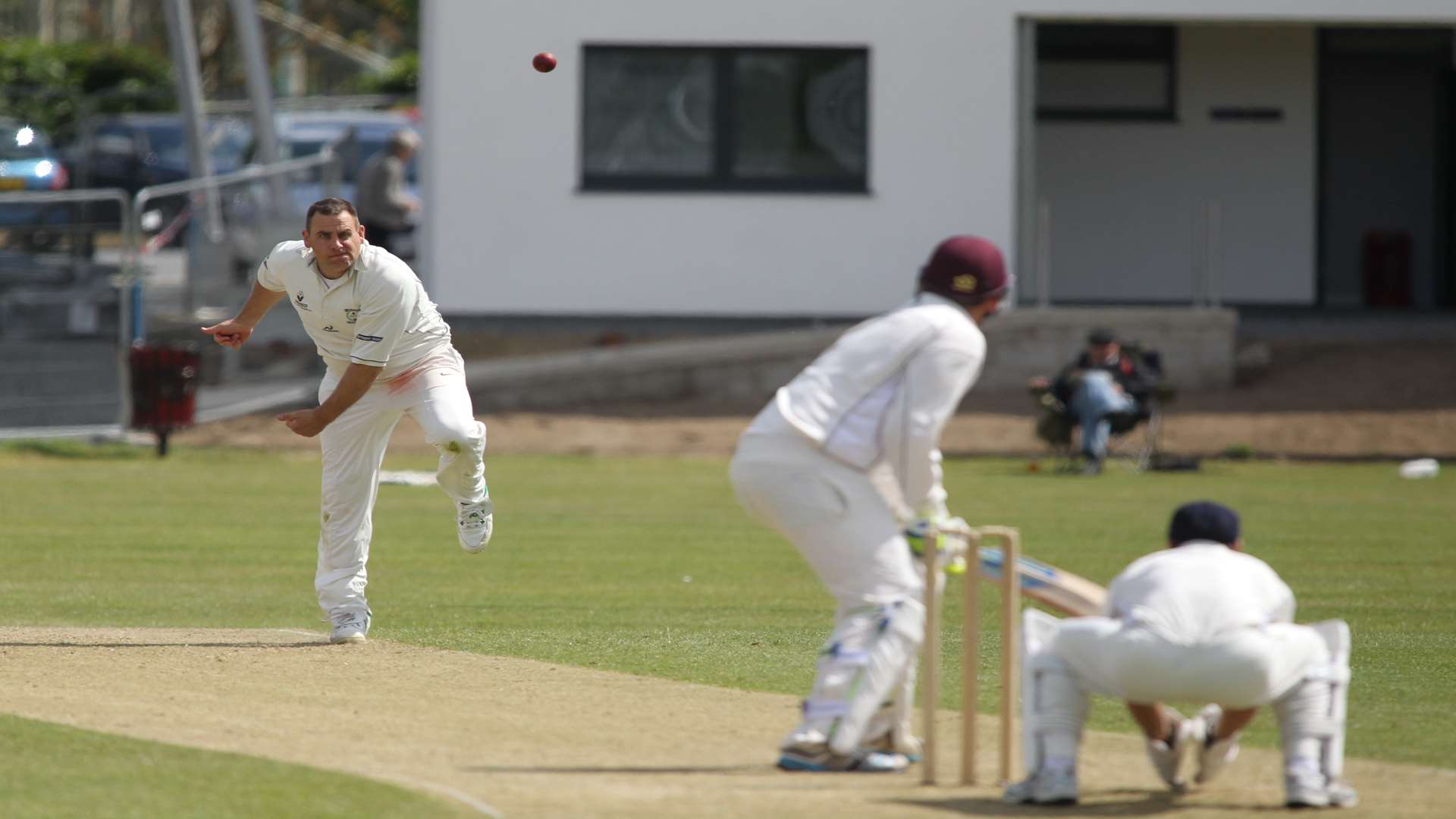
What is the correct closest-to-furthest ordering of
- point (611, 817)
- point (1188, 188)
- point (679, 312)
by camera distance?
point (611, 817) → point (679, 312) → point (1188, 188)

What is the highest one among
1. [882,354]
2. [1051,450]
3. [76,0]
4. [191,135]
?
[76,0]

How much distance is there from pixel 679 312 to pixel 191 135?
6881mm

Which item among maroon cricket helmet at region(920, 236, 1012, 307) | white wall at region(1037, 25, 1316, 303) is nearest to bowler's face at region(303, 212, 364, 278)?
maroon cricket helmet at region(920, 236, 1012, 307)

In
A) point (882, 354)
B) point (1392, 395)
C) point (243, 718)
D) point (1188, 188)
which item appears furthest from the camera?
point (1188, 188)

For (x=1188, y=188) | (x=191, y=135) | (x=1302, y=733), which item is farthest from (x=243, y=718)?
(x=1188, y=188)

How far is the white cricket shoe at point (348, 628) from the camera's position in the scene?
965cm

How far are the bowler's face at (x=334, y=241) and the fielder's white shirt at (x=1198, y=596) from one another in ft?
13.6

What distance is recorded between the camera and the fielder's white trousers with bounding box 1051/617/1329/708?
243 inches

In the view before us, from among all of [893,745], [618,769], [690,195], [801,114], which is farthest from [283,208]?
[893,745]

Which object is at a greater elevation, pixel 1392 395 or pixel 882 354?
pixel 882 354

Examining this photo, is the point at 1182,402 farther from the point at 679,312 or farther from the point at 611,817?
the point at 611,817

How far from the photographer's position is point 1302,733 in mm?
6320

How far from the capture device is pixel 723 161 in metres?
25.5

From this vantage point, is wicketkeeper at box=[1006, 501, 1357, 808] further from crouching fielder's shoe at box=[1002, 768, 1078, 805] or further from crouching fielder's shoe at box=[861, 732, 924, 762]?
crouching fielder's shoe at box=[861, 732, 924, 762]
